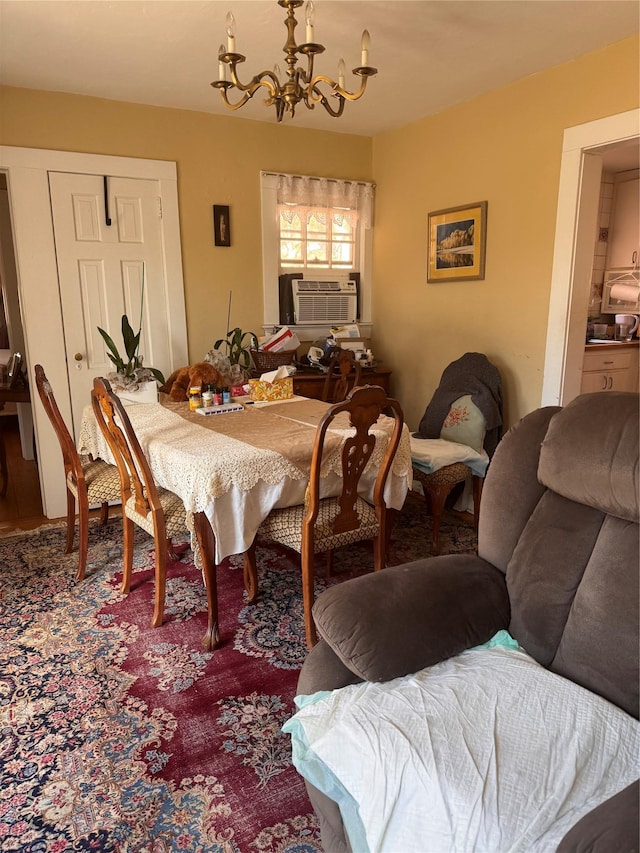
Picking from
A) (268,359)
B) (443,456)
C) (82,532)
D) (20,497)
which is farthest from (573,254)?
(20,497)

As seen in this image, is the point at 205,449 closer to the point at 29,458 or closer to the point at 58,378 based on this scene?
the point at 58,378

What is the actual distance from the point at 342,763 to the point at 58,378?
307cm

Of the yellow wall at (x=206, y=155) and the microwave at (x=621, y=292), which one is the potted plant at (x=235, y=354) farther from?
the microwave at (x=621, y=292)

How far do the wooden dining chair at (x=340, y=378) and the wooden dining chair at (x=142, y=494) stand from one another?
144 cm

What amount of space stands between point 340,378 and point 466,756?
8.74ft

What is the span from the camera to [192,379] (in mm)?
2967

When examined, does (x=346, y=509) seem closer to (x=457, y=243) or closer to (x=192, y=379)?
(x=192, y=379)

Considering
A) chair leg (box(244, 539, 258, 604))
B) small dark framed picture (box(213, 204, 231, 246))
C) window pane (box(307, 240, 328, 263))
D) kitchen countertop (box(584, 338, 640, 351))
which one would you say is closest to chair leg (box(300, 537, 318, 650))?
chair leg (box(244, 539, 258, 604))

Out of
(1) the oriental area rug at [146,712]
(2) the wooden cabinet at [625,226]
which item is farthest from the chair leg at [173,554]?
(2) the wooden cabinet at [625,226]

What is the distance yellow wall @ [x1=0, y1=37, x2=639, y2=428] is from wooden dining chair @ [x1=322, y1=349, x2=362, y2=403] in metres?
0.71

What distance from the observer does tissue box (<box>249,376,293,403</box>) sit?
2.98 metres

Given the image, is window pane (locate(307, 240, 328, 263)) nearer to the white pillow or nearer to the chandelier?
the chandelier

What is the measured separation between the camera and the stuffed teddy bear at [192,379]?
117 inches

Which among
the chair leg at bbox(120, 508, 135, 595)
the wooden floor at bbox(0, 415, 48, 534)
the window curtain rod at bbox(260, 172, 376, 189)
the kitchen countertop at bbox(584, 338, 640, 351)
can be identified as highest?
the window curtain rod at bbox(260, 172, 376, 189)
